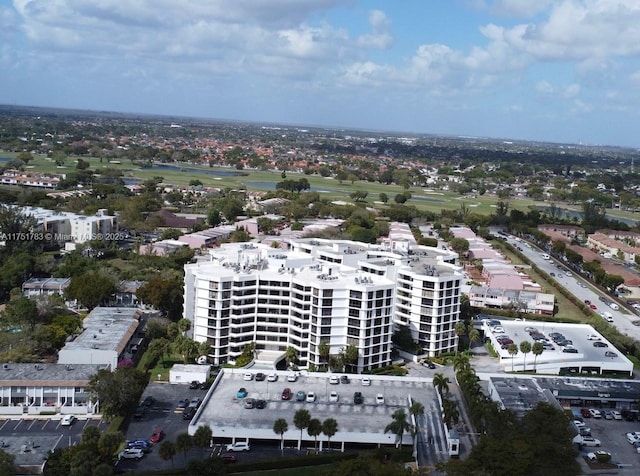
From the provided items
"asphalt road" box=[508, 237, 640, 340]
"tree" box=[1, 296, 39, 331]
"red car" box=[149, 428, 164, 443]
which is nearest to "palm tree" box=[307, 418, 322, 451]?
"red car" box=[149, 428, 164, 443]

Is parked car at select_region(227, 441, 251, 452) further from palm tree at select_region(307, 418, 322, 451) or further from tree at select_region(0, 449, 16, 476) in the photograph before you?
tree at select_region(0, 449, 16, 476)

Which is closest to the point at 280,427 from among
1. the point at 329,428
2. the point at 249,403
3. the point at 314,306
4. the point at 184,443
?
the point at 329,428

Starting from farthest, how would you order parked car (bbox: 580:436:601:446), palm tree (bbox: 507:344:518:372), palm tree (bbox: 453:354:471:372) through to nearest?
palm tree (bbox: 507:344:518:372)
palm tree (bbox: 453:354:471:372)
parked car (bbox: 580:436:601:446)

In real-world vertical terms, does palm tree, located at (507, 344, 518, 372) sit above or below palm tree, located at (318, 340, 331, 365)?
below

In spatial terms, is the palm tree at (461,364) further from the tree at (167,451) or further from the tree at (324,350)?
the tree at (167,451)

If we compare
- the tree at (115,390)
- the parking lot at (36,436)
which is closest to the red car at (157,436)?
the tree at (115,390)

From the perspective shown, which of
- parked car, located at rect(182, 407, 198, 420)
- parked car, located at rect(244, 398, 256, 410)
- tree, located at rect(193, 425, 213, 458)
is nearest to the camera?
tree, located at rect(193, 425, 213, 458)

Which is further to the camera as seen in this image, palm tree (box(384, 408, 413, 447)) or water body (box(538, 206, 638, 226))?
water body (box(538, 206, 638, 226))
